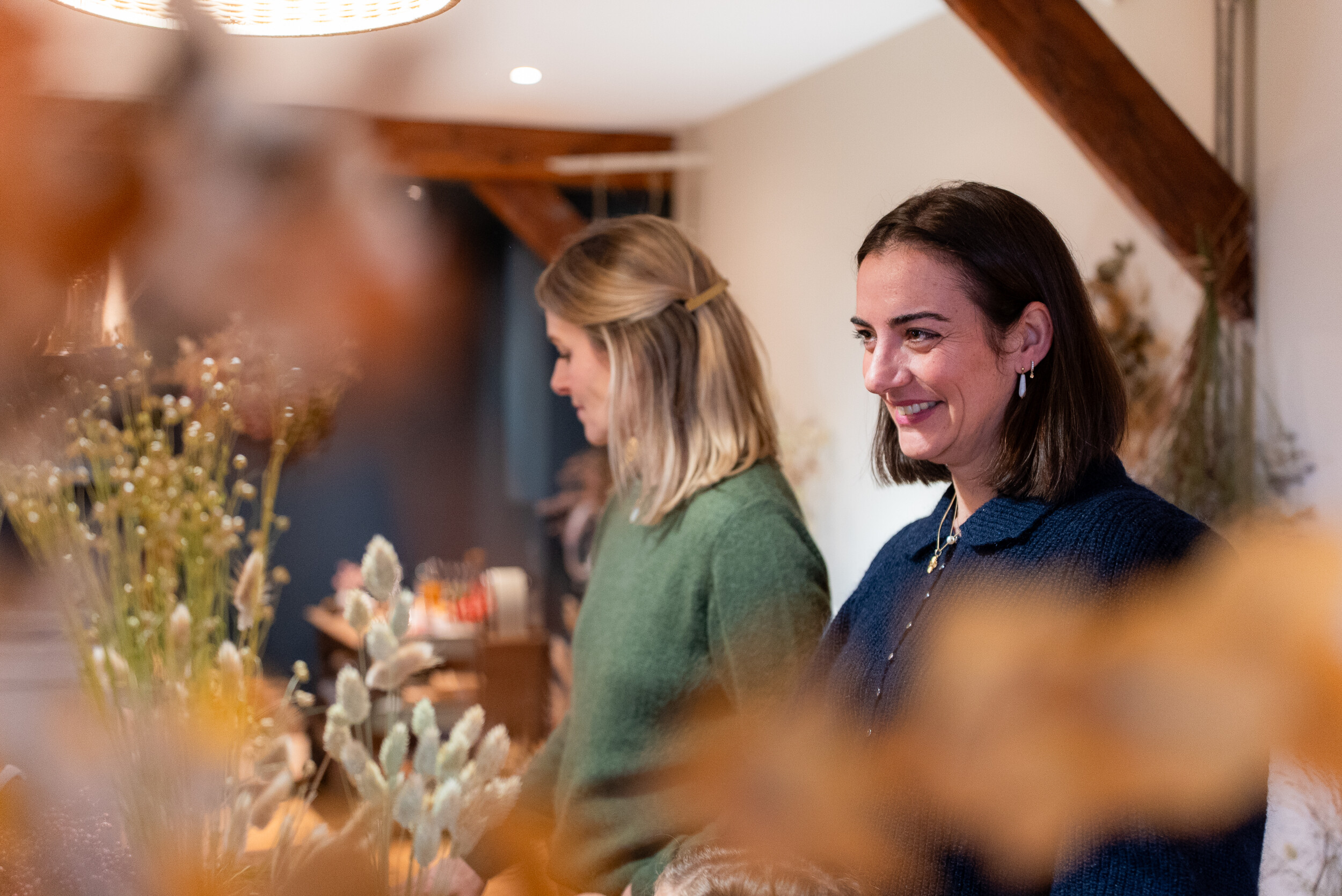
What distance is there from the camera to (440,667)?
441 millimetres

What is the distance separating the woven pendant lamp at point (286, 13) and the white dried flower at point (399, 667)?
22cm

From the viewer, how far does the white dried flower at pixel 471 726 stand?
A: 373 millimetres

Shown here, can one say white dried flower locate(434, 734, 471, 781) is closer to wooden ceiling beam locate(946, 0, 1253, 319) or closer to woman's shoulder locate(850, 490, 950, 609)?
woman's shoulder locate(850, 490, 950, 609)

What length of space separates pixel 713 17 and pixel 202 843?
1.25m

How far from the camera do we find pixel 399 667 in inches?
15.7

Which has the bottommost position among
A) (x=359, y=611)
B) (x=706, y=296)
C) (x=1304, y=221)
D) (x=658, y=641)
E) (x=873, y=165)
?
(x=658, y=641)

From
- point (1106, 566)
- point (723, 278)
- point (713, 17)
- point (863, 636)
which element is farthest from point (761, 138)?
point (1106, 566)

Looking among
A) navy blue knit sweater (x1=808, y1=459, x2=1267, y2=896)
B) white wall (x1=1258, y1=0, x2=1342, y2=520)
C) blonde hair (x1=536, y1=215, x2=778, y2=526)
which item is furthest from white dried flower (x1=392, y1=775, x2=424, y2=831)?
white wall (x1=1258, y1=0, x2=1342, y2=520)

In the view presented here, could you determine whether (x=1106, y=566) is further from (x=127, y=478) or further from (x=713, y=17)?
(x=713, y=17)

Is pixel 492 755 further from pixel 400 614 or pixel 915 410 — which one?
pixel 915 410

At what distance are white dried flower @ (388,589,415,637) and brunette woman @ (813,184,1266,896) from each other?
0.50 ft

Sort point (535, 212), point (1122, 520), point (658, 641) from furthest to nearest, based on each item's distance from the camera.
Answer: point (658, 641) → point (535, 212) → point (1122, 520)

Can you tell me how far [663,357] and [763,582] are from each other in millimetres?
185

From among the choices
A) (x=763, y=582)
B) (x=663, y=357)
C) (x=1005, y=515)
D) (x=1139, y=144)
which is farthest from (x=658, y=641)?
(x=1139, y=144)
